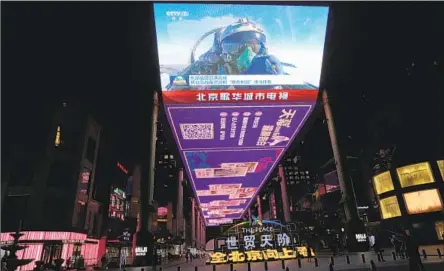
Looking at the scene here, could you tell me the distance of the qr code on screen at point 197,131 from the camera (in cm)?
2289

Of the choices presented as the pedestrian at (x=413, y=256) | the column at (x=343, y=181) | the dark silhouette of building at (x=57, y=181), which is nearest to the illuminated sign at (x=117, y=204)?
the dark silhouette of building at (x=57, y=181)

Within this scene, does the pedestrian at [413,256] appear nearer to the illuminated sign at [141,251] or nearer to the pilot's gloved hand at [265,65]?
the pilot's gloved hand at [265,65]

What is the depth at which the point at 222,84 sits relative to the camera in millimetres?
17125

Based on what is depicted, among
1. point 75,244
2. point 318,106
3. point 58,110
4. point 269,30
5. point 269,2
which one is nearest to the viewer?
point 269,2

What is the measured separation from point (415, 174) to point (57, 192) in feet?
124

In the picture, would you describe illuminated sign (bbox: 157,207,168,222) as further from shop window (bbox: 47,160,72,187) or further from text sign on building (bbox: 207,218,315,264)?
text sign on building (bbox: 207,218,315,264)

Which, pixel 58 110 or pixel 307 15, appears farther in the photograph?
pixel 58 110

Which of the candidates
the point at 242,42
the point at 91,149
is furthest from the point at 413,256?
the point at 91,149

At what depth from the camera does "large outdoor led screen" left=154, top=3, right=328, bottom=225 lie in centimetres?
1545

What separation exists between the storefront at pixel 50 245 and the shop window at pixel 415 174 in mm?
35503

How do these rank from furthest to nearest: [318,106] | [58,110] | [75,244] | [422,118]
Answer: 1. [422,118]
2. [58,110]
3. [75,244]
4. [318,106]

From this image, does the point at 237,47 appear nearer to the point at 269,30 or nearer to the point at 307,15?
the point at 269,30

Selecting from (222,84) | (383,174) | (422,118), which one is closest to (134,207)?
(222,84)

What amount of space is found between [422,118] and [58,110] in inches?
1549
